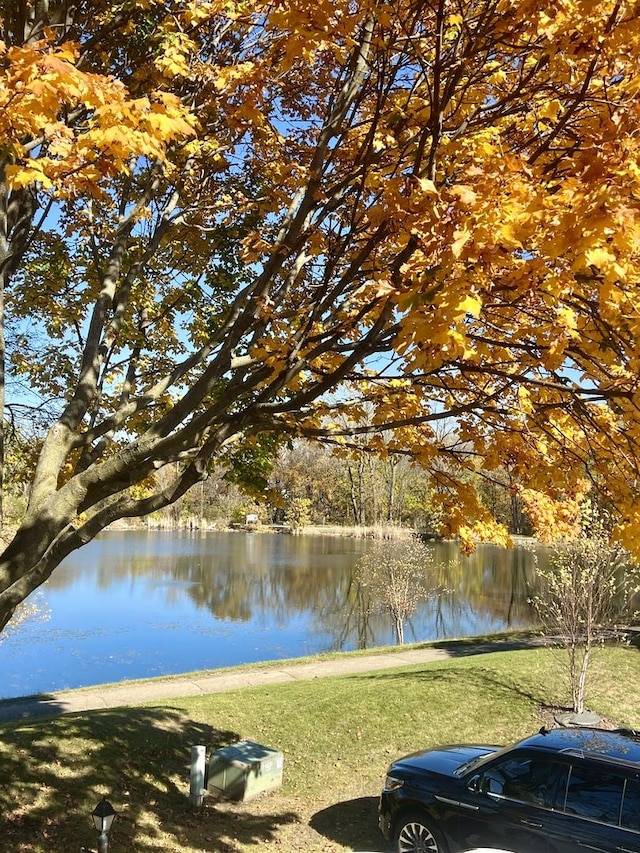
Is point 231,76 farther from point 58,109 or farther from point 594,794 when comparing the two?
point 594,794

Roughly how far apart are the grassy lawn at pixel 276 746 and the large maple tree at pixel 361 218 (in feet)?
10.6

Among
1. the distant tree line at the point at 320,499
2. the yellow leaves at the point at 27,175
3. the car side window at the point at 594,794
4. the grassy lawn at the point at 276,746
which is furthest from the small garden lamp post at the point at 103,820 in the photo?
the distant tree line at the point at 320,499

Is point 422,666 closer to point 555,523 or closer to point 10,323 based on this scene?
point 555,523

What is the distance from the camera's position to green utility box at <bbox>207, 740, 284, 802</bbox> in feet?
24.3

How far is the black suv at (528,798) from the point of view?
15.8ft

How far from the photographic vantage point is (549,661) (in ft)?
43.8

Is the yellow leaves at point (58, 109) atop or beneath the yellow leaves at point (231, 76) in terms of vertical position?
beneath

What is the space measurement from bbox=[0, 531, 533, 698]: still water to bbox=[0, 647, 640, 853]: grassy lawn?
882 cm

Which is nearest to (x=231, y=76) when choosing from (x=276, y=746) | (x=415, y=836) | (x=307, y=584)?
(x=415, y=836)

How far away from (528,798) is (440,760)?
110 centimetres

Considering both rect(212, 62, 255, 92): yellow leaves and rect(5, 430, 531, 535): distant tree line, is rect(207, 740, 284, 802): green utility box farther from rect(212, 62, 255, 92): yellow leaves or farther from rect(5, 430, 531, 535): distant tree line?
Result: rect(5, 430, 531, 535): distant tree line

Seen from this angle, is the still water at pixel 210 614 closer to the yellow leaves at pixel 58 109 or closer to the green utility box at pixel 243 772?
the green utility box at pixel 243 772

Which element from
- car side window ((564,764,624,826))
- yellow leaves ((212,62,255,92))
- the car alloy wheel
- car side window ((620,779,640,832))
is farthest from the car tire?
yellow leaves ((212,62,255,92))

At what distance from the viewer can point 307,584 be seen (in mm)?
32938
